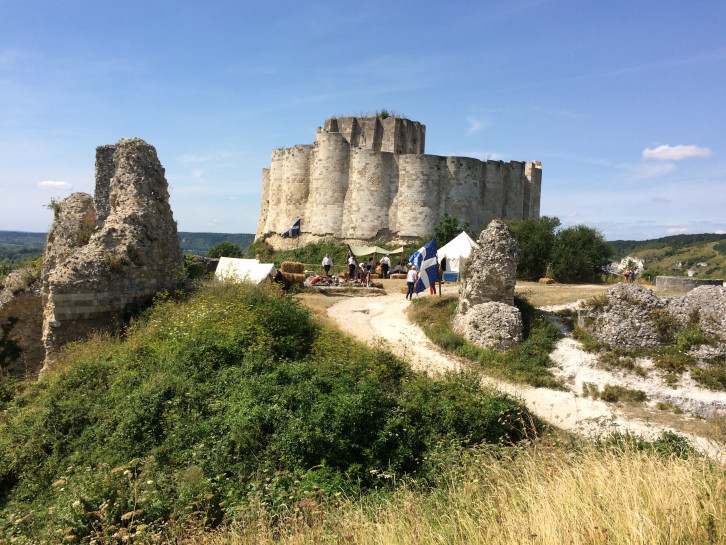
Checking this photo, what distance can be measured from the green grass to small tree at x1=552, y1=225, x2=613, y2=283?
10122 millimetres

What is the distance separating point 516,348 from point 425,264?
4722 millimetres

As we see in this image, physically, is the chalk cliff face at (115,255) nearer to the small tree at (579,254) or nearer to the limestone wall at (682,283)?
the small tree at (579,254)

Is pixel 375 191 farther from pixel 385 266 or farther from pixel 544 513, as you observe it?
pixel 544 513

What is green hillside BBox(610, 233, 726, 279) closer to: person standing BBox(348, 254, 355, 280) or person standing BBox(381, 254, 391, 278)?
person standing BBox(381, 254, 391, 278)

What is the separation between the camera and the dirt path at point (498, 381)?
8961 millimetres

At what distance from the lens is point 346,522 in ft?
13.4

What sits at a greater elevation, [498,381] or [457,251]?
[457,251]

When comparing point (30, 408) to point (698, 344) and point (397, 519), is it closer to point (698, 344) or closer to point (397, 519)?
point (397, 519)

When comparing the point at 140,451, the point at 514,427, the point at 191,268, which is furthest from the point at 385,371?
the point at 191,268

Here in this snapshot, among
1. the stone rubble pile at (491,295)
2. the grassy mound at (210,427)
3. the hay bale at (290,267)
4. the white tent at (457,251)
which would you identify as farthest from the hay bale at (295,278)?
the grassy mound at (210,427)

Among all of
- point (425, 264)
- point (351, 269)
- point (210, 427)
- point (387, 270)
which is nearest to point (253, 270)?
point (425, 264)

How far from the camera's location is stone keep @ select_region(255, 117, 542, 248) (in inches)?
1302

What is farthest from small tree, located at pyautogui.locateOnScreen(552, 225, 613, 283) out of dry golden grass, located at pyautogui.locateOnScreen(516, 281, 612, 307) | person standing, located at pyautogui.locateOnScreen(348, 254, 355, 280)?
person standing, located at pyautogui.locateOnScreen(348, 254, 355, 280)

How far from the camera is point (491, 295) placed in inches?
528
